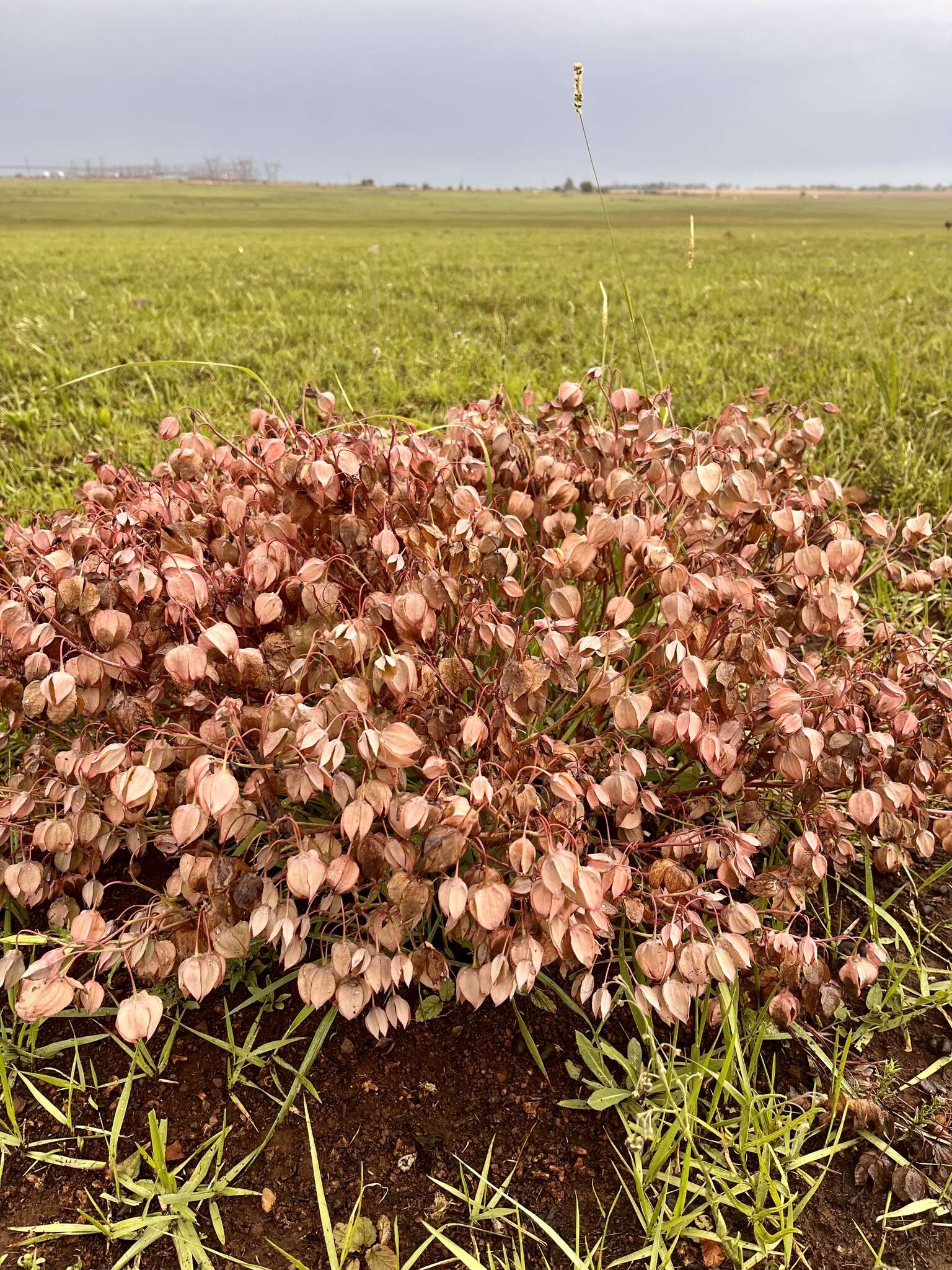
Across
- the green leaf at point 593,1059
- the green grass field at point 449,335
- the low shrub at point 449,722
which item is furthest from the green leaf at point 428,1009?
the green grass field at point 449,335

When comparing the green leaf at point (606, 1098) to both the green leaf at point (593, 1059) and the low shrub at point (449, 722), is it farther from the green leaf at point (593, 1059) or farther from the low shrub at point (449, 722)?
the low shrub at point (449, 722)

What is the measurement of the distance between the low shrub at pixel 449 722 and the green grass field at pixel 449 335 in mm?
765

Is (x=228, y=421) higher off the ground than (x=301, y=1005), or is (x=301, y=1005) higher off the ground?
(x=228, y=421)

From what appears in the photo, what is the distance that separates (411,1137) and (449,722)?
80cm

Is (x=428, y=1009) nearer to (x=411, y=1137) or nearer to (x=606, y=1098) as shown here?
(x=411, y=1137)

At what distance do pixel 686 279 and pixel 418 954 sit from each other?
37.1 ft

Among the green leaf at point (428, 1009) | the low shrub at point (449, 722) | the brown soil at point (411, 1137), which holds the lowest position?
the brown soil at point (411, 1137)

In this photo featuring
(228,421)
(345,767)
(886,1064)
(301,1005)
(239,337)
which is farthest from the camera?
(239,337)

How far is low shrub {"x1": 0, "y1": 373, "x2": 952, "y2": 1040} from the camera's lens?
1501mm

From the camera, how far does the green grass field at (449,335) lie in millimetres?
4641

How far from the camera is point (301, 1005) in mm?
1871

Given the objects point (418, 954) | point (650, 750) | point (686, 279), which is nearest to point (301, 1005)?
point (418, 954)

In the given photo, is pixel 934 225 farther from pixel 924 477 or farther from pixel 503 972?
pixel 503 972

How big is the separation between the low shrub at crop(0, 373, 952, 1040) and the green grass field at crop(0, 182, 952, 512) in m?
0.77
